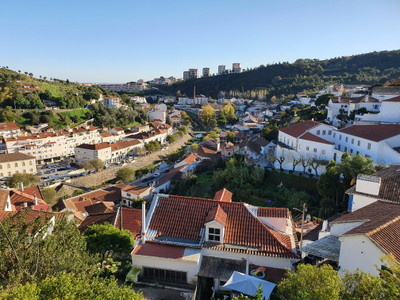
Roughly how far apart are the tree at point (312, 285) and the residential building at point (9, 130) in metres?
59.1

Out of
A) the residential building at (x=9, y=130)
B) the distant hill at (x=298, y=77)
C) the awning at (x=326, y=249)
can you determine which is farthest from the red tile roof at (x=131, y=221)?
the distant hill at (x=298, y=77)

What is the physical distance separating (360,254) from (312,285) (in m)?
3.04

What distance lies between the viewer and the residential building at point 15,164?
40.6m

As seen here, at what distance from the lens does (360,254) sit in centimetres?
734

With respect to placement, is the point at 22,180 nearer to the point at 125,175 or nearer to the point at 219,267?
the point at 125,175

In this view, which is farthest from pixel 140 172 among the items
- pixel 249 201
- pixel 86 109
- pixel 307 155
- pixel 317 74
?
pixel 317 74

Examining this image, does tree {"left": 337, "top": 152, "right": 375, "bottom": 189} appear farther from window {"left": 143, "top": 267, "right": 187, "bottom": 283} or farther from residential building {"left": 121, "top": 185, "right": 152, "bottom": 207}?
residential building {"left": 121, "top": 185, "right": 152, "bottom": 207}

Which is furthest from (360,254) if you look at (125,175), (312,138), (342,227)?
(125,175)

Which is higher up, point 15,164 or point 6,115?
point 6,115

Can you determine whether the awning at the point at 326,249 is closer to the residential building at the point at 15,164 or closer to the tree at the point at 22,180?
the tree at the point at 22,180

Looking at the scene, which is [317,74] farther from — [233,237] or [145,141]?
[233,237]

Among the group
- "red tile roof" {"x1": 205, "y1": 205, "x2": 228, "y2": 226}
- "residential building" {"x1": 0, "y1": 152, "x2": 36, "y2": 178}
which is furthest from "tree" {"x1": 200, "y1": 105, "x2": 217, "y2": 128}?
"red tile roof" {"x1": 205, "y1": 205, "x2": 228, "y2": 226}

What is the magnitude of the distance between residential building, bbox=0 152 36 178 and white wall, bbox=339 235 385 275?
47089mm

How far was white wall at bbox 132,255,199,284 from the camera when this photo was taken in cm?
862
